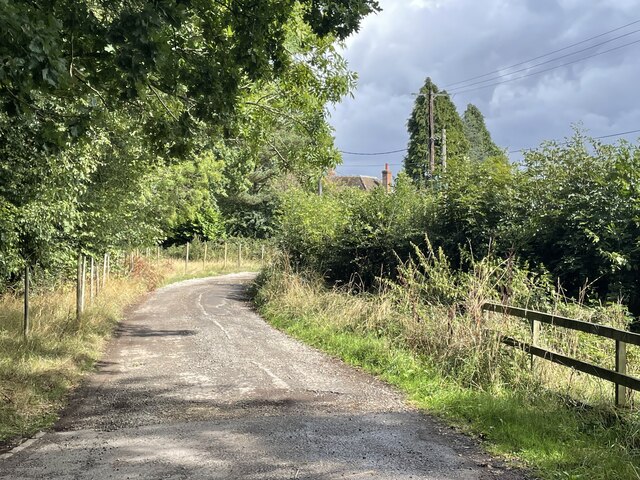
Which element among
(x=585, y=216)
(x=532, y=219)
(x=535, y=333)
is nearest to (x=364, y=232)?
(x=532, y=219)

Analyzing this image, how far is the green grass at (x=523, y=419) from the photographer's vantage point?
476 cm

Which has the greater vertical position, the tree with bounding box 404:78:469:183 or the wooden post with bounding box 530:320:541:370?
the tree with bounding box 404:78:469:183

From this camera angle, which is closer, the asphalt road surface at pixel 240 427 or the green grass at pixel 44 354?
the asphalt road surface at pixel 240 427

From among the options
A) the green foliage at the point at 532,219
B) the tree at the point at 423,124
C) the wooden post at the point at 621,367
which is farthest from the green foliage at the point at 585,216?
the tree at the point at 423,124

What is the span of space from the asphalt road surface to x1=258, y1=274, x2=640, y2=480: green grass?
0.93 feet

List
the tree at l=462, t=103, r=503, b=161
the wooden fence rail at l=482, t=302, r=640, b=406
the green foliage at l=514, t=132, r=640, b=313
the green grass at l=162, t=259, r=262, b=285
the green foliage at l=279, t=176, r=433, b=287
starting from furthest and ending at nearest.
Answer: the tree at l=462, t=103, r=503, b=161, the green grass at l=162, t=259, r=262, b=285, the green foliage at l=279, t=176, r=433, b=287, the green foliage at l=514, t=132, r=640, b=313, the wooden fence rail at l=482, t=302, r=640, b=406

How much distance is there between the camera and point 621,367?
219 inches

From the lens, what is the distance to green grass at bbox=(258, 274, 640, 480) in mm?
4758

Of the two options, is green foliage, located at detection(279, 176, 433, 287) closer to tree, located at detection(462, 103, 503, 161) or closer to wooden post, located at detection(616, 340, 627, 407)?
wooden post, located at detection(616, 340, 627, 407)

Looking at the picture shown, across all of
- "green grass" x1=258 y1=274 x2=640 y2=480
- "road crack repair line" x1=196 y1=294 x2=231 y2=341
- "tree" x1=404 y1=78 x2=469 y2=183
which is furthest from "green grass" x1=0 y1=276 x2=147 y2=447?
"tree" x1=404 y1=78 x2=469 y2=183

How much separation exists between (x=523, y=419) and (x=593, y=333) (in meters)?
1.14

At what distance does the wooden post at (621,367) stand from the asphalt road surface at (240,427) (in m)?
1.57

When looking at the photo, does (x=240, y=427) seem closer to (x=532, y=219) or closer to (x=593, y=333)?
(x=593, y=333)

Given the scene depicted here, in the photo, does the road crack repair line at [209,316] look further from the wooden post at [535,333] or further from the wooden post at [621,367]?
the wooden post at [621,367]
